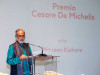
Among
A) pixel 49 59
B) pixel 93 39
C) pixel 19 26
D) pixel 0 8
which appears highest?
pixel 0 8

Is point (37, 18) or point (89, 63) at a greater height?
point (37, 18)

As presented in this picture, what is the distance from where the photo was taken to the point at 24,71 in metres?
2.96

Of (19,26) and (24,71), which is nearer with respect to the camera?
(24,71)

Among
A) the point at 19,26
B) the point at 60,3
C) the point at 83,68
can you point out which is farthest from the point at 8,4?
the point at 83,68

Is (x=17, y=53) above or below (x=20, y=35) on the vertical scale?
below

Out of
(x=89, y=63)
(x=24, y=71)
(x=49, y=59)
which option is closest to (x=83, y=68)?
(x=89, y=63)

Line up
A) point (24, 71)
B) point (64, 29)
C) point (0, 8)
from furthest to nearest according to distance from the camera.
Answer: point (64, 29)
point (0, 8)
point (24, 71)

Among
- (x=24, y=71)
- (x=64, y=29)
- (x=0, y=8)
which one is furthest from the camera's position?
(x=64, y=29)

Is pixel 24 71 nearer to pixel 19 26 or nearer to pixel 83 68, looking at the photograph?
pixel 19 26

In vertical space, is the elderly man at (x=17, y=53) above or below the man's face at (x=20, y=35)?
below

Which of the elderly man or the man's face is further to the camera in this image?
the man's face

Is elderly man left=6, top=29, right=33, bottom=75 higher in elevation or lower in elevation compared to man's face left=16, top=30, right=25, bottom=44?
lower

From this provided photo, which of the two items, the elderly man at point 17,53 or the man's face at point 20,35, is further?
the man's face at point 20,35

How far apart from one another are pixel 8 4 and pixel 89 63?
3.01m
